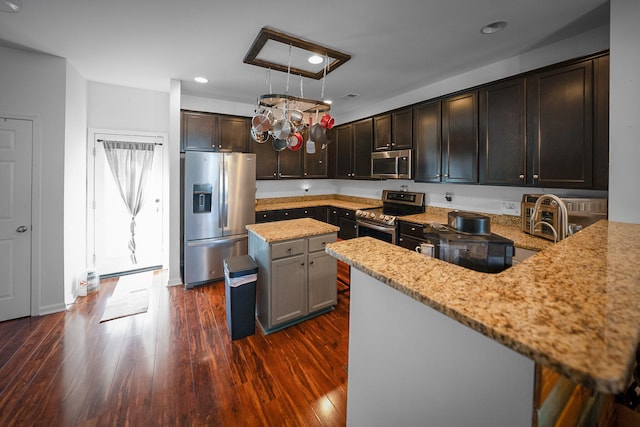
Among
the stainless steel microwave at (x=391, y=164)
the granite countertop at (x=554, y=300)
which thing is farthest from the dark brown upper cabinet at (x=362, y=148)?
the granite countertop at (x=554, y=300)

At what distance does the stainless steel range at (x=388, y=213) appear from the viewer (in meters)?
3.72

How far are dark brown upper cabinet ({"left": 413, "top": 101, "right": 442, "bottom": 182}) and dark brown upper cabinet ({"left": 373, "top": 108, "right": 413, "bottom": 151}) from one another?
102 mm

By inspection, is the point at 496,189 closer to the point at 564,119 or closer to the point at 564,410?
the point at 564,119

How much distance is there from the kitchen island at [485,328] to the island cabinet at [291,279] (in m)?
1.39

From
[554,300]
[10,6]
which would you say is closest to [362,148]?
[10,6]

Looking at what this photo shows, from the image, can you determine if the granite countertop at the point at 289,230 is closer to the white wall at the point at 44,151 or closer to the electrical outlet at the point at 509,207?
the electrical outlet at the point at 509,207

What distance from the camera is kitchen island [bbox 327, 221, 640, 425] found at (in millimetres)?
546

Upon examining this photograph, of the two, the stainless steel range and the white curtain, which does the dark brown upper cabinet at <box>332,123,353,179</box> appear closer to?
the stainless steel range

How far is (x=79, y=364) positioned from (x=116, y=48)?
9.60 feet

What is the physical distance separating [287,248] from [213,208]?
170 centimetres

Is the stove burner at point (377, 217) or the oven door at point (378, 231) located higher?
the stove burner at point (377, 217)

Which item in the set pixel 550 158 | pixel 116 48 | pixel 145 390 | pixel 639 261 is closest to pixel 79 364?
pixel 145 390

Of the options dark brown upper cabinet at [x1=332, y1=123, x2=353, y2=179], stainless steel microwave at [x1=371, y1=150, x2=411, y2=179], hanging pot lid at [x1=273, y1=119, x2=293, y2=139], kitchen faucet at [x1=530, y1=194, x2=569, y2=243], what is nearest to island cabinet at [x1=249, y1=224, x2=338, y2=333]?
hanging pot lid at [x1=273, y1=119, x2=293, y2=139]

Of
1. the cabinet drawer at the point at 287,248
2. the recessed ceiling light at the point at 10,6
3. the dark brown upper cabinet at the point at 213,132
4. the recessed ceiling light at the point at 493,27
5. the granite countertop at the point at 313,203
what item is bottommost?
the cabinet drawer at the point at 287,248
